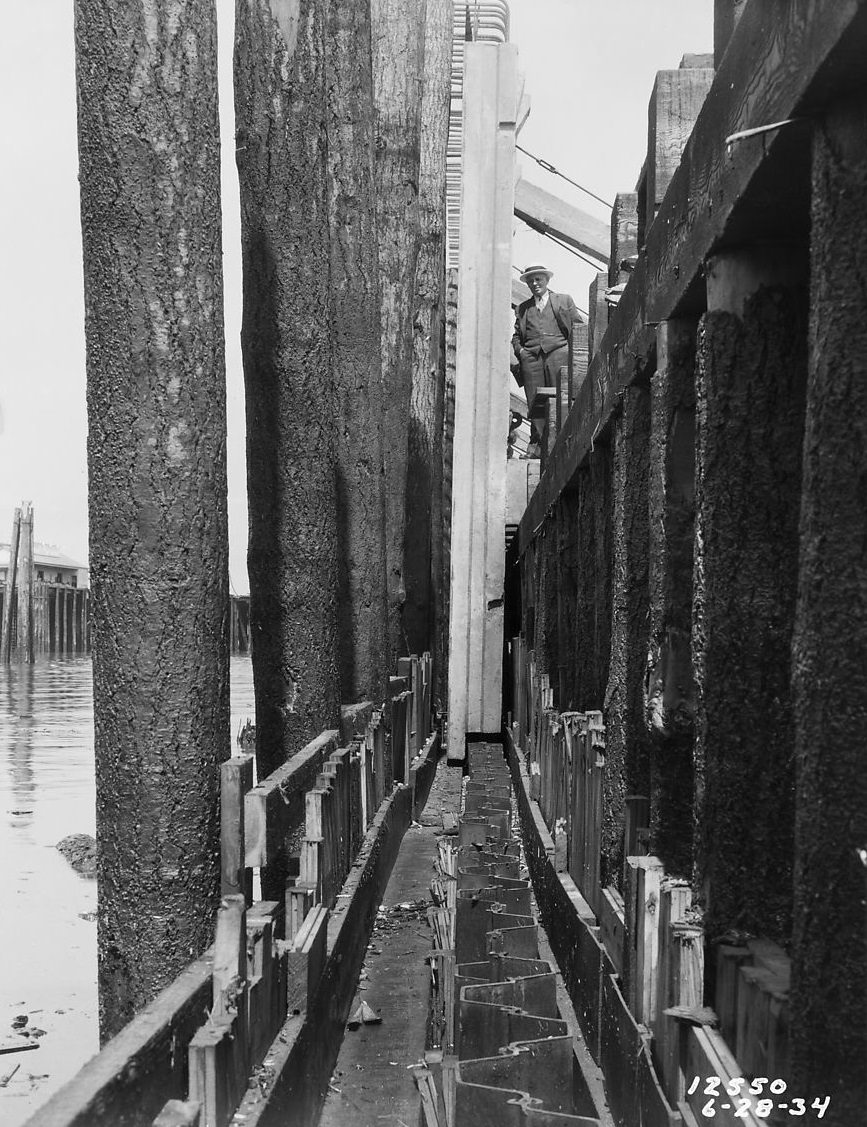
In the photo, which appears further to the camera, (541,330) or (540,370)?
(540,370)

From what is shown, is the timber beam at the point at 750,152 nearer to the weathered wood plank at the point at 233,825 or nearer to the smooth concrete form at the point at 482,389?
the weathered wood plank at the point at 233,825

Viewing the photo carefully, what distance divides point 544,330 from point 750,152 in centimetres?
1344

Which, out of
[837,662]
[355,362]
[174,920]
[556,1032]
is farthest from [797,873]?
[355,362]

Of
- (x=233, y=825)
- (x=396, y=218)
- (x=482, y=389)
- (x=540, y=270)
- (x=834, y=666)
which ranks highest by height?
(x=540, y=270)

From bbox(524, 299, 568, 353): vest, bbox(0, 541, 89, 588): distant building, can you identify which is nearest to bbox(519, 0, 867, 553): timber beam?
bbox(524, 299, 568, 353): vest

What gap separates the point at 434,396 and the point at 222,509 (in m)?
13.0

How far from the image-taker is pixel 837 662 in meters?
2.19

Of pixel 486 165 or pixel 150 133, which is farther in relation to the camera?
pixel 486 165

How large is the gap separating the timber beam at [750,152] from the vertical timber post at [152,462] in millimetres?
1391

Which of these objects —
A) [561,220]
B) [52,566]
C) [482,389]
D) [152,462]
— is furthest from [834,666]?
[52,566]

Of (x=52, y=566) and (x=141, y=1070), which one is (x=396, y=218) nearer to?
(x=141, y=1070)

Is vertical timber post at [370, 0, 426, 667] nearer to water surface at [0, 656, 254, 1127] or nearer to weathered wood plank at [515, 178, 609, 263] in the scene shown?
water surface at [0, 656, 254, 1127]

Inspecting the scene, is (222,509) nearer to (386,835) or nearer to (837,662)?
(837,662)

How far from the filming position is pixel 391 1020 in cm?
540
